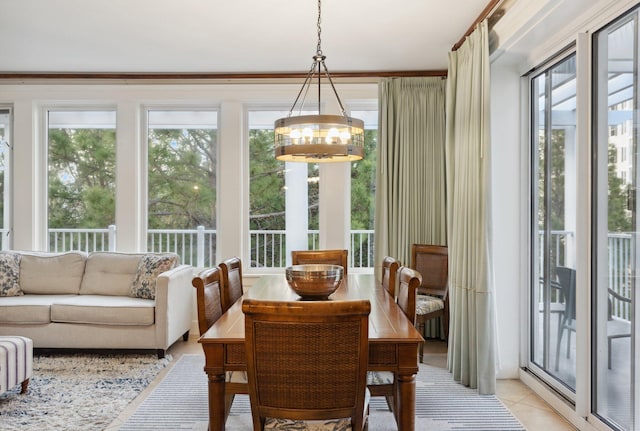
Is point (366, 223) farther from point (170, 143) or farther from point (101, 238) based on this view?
point (101, 238)

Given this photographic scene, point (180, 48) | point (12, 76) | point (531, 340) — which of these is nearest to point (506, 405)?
point (531, 340)

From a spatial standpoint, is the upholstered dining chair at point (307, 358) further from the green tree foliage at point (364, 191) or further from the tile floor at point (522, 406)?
the green tree foliage at point (364, 191)

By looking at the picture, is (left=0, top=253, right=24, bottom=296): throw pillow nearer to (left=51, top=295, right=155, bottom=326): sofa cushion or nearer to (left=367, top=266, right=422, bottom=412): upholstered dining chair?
(left=51, top=295, right=155, bottom=326): sofa cushion

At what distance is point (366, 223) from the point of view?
505 centimetres

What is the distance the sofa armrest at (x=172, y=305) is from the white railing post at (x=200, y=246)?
1.59 feet

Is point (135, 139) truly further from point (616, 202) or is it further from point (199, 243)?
point (616, 202)

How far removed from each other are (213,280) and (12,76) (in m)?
3.97

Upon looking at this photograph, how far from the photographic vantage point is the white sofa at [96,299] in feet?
13.4

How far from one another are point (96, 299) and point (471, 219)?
132 inches

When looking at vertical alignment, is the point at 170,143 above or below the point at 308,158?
above

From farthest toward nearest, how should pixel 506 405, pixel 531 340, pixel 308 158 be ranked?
pixel 531 340 < pixel 506 405 < pixel 308 158

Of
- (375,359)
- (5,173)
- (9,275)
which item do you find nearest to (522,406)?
(375,359)

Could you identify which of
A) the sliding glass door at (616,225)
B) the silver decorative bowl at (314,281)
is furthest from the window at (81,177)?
the sliding glass door at (616,225)

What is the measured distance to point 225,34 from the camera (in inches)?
151
